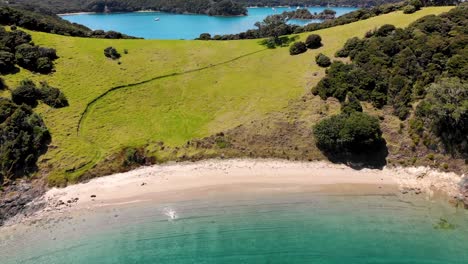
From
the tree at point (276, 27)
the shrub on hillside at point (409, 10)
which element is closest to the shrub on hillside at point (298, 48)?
the tree at point (276, 27)

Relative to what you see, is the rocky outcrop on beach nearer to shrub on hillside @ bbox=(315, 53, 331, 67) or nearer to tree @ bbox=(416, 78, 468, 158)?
shrub on hillside @ bbox=(315, 53, 331, 67)

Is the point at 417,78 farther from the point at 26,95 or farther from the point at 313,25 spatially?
the point at 26,95

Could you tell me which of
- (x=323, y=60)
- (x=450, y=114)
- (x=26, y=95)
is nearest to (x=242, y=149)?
(x=323, y=60)

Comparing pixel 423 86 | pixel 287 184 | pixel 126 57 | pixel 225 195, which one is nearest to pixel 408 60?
pixel 423 86

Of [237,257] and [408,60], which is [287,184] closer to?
[237,257]

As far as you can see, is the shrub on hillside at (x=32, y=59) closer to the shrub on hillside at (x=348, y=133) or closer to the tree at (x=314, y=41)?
the shrub on hillside at (x=348, y=133)

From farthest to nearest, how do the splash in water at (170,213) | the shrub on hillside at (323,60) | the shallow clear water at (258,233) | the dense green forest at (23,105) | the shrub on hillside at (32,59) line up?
the shrub on hillside at (323,60) < the shrub on hillside at (32,59) < the dense green forest at (23,105) < the splash in water at (170,213) < the shallow clear water at (258,233)

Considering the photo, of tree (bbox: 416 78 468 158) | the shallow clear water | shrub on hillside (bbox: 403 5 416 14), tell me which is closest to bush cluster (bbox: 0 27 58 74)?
the shallow clear water
